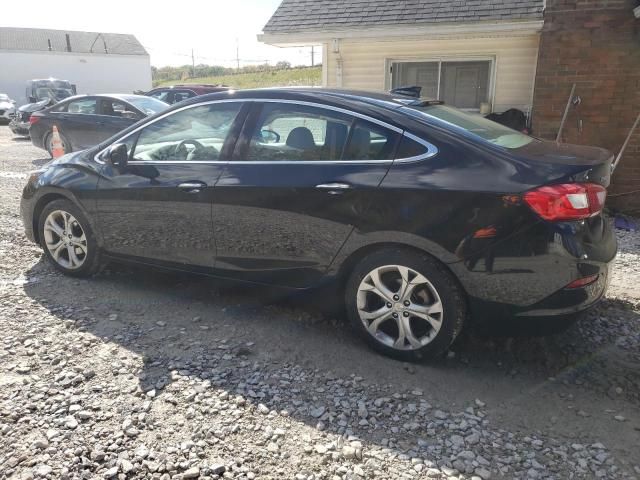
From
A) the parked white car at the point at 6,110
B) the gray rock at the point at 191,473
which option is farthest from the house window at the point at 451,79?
the parked white car at the point at 6,110

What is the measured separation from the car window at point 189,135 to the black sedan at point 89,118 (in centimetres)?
686

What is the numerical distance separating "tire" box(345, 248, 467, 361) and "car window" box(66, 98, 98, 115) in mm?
9672

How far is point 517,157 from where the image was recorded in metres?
2.86

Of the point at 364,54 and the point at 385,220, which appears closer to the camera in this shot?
the point at 385,220

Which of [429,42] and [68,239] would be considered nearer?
[68,239]

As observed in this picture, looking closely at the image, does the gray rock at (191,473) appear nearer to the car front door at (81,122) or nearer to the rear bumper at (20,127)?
the car front door at (81,122)

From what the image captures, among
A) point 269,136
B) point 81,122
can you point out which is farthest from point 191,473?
point 81,122

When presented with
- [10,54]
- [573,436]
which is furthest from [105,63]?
[573,436]

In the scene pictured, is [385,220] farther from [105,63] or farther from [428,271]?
[105,63]

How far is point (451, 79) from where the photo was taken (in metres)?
8.59

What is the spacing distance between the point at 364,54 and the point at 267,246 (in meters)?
6.16

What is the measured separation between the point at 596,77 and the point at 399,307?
5.44m

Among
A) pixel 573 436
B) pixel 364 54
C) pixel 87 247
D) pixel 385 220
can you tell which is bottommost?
pixel 573 436

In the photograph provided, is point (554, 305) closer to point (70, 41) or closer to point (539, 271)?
point (539, 271)
